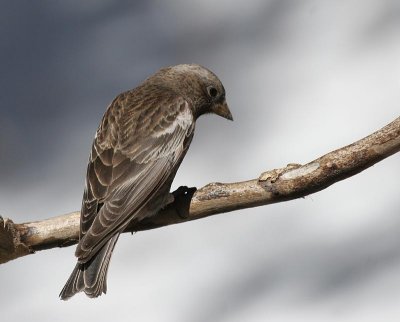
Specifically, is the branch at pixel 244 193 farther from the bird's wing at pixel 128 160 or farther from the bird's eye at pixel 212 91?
the bird's eye at pixel 212 91

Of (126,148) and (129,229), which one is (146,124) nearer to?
(126,148)

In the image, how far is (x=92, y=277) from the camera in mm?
2570

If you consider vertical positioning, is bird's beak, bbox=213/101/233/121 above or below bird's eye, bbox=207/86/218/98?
below

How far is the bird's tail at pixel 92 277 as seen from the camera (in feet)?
8.37

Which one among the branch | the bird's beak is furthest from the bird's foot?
the bird's beak

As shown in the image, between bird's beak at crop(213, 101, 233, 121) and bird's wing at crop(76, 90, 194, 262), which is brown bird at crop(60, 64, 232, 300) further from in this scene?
bird's beak at crop(213, 101, 233, 121)

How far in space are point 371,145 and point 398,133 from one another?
9 cm

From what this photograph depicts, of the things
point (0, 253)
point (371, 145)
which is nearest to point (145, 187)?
point (0, 253)

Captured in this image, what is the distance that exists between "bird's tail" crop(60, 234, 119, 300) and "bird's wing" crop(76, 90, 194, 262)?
0.16ft

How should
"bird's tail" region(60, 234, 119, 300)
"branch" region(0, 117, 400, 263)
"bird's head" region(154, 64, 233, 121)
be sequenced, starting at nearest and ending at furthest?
"branch" region(0, 117, 400, 263) → "bird's tail" region(60, 234, 119, 300) → "bird's head" region(154, 64, 233, 121)

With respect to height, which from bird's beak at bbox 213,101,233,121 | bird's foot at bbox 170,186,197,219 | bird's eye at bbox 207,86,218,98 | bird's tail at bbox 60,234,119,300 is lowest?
bird's tail at bbox 60,234,119,300

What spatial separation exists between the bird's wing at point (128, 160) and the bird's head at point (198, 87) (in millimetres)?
204

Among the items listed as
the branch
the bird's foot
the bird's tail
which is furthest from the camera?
the bird's foot

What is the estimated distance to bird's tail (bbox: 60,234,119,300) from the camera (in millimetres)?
2551
